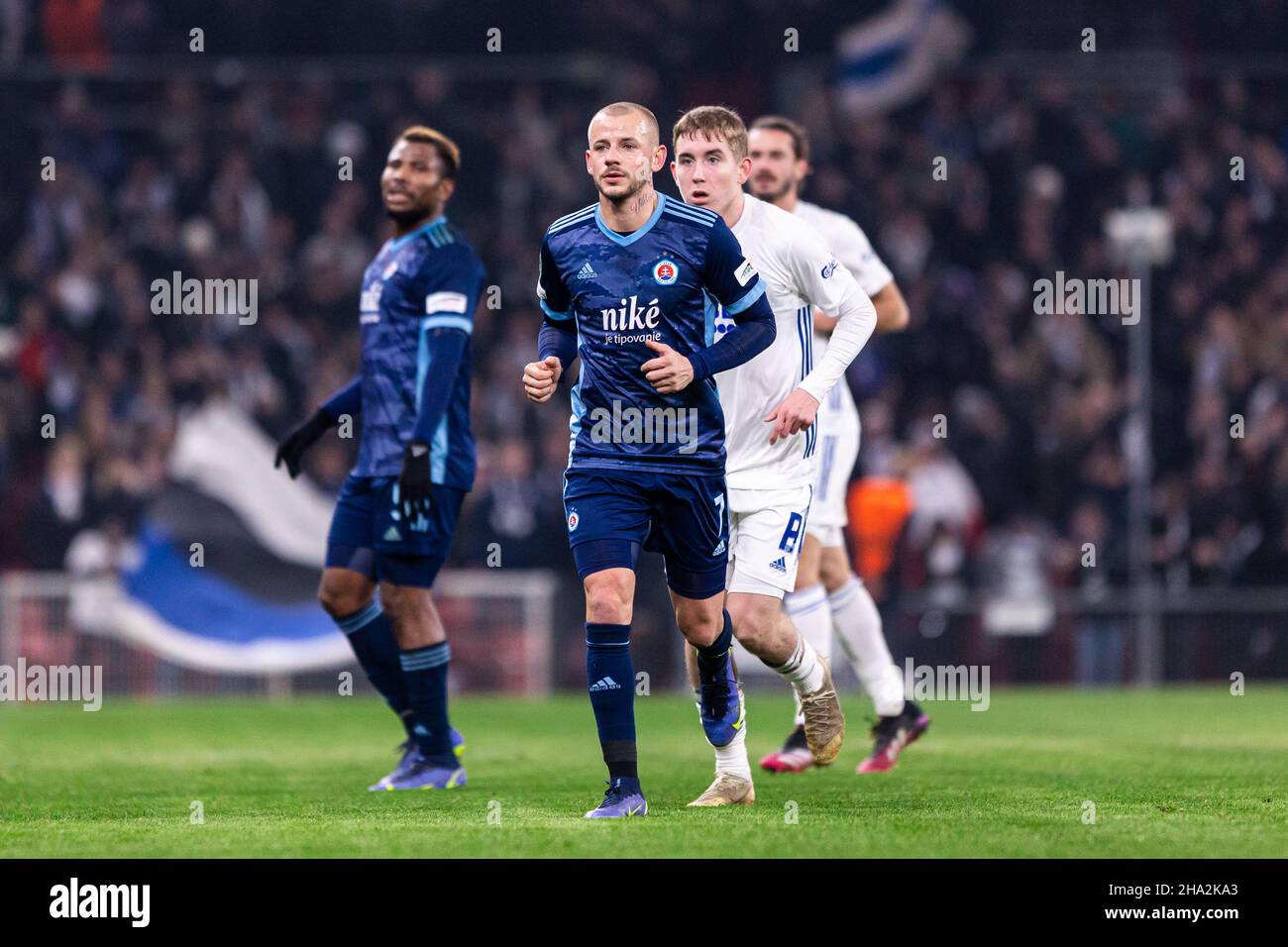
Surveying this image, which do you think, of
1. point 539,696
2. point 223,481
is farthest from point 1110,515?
point 223,481

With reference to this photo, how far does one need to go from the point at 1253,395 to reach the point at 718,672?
13390mm

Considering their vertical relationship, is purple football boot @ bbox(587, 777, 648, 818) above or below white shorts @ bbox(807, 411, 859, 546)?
below

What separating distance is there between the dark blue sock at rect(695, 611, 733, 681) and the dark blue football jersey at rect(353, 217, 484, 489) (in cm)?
172

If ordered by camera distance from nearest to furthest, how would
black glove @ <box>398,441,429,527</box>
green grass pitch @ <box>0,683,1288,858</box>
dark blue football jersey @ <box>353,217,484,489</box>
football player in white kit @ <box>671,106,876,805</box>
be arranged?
1. green grass pitch @ <box>0,683,1288,858</box>
2. football player in white kit @ <box>671,106,876,805</box>
3. black glove @ <box>398,441,429,527</box>
4. dark blue football jersey @ <box>353,217,484,489</box>

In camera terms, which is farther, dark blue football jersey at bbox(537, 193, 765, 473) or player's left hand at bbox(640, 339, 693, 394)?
dark blue football jersey at bbox(537, 193, 765, 473)

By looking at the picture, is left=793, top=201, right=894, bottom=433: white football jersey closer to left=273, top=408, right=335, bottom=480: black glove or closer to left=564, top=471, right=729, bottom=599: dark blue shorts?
left=564, top=471, right=729, bottom=599: dark blue shorts

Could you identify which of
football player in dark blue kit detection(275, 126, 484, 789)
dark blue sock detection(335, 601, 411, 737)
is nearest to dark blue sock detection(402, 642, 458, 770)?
football player in dark blue kit detection(275, 126, 484, 789)

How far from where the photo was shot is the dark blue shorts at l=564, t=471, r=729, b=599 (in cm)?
732

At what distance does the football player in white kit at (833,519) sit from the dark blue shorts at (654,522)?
2.00 metres

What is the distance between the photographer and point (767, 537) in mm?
8281

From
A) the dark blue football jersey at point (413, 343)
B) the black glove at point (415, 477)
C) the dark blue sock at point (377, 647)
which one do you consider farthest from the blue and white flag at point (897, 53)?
the black glove at point (415, 477)

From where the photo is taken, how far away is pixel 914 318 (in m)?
21.1

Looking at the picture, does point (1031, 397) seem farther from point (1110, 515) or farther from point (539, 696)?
point (539, 696)

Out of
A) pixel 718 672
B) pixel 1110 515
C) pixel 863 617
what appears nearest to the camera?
pixel 718 672
